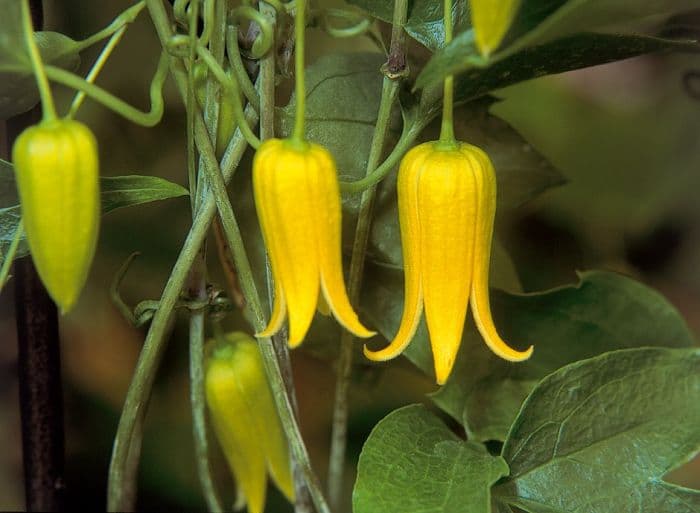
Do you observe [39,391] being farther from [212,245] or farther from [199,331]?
[212,245]

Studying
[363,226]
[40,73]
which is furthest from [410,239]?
[40,73]

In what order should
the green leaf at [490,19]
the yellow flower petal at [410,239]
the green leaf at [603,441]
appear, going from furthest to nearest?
the green leaf at [603,441] → the yellow flower petal at [410,239] → the green leaf at [490,19]

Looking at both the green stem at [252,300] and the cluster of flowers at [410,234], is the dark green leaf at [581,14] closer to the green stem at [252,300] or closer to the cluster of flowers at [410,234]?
the cluster of flowers at [410,234]

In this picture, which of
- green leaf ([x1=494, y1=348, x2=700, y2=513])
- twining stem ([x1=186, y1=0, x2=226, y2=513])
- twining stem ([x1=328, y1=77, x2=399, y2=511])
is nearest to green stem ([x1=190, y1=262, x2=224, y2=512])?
twining stem ([x1=186, y1=0, x2=226, y2=513])

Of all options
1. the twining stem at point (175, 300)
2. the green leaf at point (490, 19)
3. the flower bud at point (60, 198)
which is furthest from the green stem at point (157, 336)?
the green leaf at point (490, 19)

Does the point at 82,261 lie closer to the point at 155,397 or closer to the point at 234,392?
the point at 234,392
